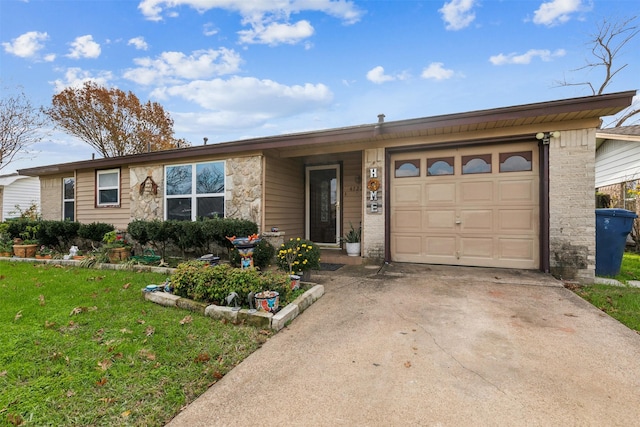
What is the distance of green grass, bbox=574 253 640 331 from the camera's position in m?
3.30

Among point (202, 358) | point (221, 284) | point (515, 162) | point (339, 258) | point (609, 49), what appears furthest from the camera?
point (609, 49)

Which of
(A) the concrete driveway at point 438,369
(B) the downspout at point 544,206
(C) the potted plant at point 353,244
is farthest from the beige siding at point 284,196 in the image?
(B) the downspout at point 544,206

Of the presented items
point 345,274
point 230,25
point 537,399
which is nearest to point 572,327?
point 537,399

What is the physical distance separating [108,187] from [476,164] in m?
10.1

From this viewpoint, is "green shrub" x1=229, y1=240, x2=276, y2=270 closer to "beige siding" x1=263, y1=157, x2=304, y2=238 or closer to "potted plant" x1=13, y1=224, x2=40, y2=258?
"beige siding" x1=263, y1=157, x2=304, y2=238

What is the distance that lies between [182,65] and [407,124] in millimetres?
9473

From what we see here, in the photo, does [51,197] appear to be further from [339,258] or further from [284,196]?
[339,258]

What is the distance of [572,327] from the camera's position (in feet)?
9.98

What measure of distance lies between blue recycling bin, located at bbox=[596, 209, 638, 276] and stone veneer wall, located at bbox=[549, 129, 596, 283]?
0.78 meters

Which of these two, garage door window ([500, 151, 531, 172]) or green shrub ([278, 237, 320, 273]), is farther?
garage door window ([500, 151, 531, 172])

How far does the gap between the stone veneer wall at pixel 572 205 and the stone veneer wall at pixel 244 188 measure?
18.4 feet

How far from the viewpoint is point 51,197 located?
10.4 metres

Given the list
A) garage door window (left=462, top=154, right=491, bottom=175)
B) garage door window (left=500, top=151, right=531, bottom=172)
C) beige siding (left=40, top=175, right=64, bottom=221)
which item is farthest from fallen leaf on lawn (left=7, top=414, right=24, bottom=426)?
beige siding (left=40, top=175, right=64, bottom=221)

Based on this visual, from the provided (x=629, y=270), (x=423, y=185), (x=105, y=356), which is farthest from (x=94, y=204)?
(x=629, y=270)
